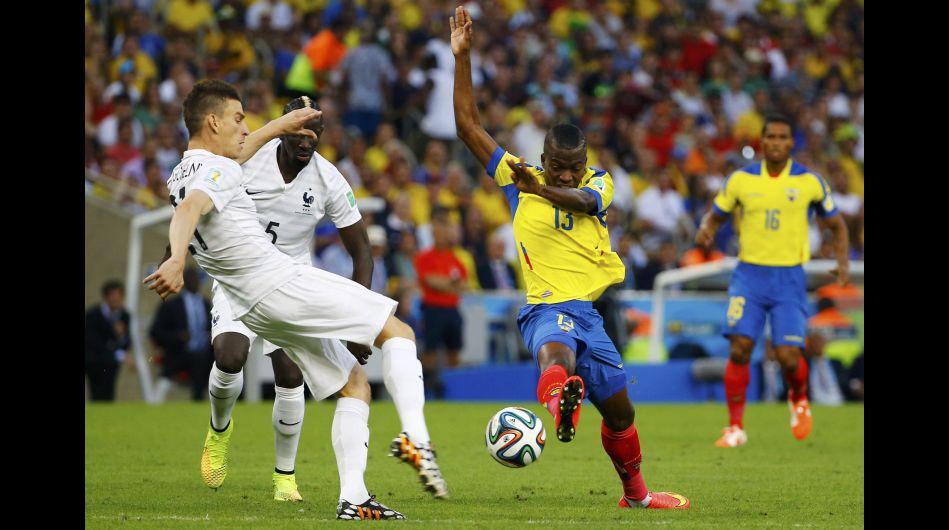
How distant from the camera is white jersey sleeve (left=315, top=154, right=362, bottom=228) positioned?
322 inches

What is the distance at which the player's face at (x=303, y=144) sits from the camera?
7.94 m

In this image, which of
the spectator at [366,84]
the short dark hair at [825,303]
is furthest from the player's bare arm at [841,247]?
the spectator at [366,84]

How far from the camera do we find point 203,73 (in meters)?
20.4

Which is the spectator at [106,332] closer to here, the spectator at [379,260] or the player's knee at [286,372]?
the spectator at [379,260]

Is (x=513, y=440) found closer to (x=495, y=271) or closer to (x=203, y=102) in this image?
(x=203, y=102)

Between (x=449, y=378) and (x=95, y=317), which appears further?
(x=449, y=378)

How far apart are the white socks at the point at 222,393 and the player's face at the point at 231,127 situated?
175 centimetres

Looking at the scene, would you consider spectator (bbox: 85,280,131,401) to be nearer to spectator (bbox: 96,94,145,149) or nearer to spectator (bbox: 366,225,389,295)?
spectator (bbox: 96,94,145,149)

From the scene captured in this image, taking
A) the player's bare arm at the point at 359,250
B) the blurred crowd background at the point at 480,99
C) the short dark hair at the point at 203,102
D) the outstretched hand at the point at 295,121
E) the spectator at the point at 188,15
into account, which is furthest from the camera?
the spectator at the point at 188,15

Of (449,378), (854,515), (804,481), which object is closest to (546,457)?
(804,481)

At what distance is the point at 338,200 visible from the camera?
8180 mm

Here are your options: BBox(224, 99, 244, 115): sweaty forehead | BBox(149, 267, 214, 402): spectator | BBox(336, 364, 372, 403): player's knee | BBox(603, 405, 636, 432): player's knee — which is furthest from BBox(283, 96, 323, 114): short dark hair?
BBox(149, 267, 214, 402): spectator

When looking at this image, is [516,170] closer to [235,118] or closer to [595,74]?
[235,118]
